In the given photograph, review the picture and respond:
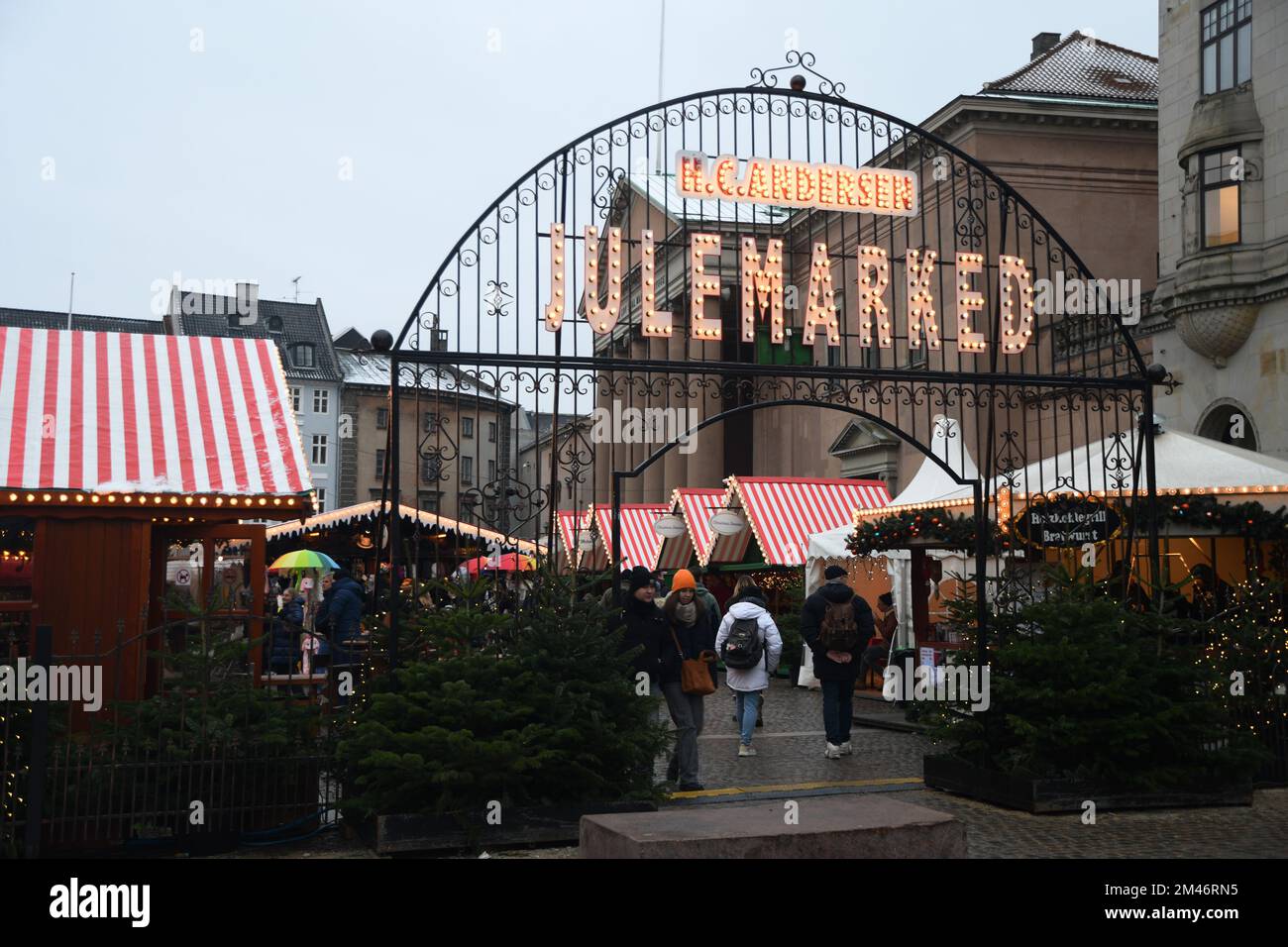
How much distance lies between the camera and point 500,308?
12094 millimetres

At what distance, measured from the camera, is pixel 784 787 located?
477 inches

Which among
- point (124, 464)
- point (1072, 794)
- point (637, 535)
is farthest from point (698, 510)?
point (1072, 794)

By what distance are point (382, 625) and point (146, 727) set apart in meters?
2.31

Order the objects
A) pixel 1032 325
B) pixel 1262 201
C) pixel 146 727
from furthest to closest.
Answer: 1. pixel 1262 201
2. pixel 1032 325
3. pixel 146 727

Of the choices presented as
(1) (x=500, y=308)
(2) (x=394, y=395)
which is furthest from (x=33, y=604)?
(1) (x=500, y=308)

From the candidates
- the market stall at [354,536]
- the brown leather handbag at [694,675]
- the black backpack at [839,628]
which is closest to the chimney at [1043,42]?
the market stall at [354,536]

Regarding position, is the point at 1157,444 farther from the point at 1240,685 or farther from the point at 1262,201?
the point at 1262,201

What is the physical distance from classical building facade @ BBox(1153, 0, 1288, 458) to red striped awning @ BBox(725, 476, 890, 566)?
22.7 ft

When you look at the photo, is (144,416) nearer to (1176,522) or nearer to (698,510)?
(1176,522)

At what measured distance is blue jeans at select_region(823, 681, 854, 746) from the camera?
14039 millimetres

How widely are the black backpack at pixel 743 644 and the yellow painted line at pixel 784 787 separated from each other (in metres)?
2.01

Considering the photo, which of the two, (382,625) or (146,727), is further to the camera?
(382,625)

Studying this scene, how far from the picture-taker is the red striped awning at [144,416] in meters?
12.3

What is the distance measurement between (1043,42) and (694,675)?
36478mm
